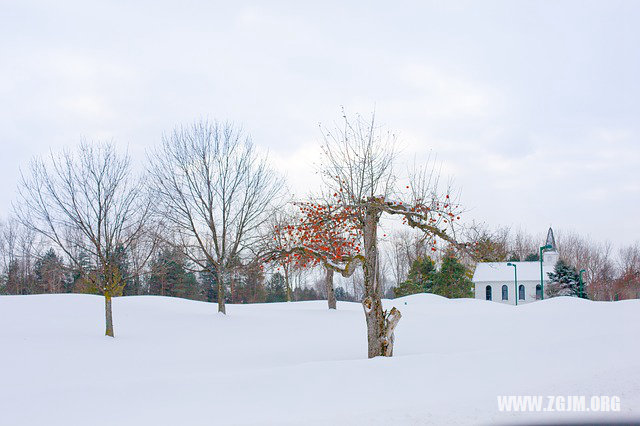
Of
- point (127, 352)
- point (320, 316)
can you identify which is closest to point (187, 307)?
point (320, 316)

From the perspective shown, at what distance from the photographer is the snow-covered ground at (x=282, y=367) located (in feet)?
21.2

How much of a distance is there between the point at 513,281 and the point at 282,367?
51.2m

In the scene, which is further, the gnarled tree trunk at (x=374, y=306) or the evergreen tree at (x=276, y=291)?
the evergreen tree at (x=276, y=291)

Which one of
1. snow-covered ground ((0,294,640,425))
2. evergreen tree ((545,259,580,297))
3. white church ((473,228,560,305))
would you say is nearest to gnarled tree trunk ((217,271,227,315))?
snow-covered ground ((0,294,640,425))

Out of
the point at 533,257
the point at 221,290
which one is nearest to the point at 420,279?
the point at 533,257

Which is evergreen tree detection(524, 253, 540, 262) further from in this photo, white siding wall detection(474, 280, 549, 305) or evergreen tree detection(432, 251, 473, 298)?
evergreen tree detection(432, 251, 473, 298)

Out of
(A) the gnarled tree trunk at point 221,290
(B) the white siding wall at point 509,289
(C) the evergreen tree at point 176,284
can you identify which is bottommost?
(B) the white siding wall at point 509,289

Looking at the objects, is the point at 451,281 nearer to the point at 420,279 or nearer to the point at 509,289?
the point at 420,279

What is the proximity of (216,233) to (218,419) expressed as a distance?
1501 cm

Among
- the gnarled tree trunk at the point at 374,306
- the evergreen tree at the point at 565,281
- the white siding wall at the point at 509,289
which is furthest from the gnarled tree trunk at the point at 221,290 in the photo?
the white siding wall at the point at 509,289

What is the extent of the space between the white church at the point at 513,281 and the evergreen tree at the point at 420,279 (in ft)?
40.6

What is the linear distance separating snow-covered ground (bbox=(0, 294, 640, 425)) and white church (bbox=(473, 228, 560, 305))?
3455 centimetres

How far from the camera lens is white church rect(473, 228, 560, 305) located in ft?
176

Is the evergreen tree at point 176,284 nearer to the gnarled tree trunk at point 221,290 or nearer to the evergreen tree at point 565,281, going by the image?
the gnarled tree trunk at point 221,290
